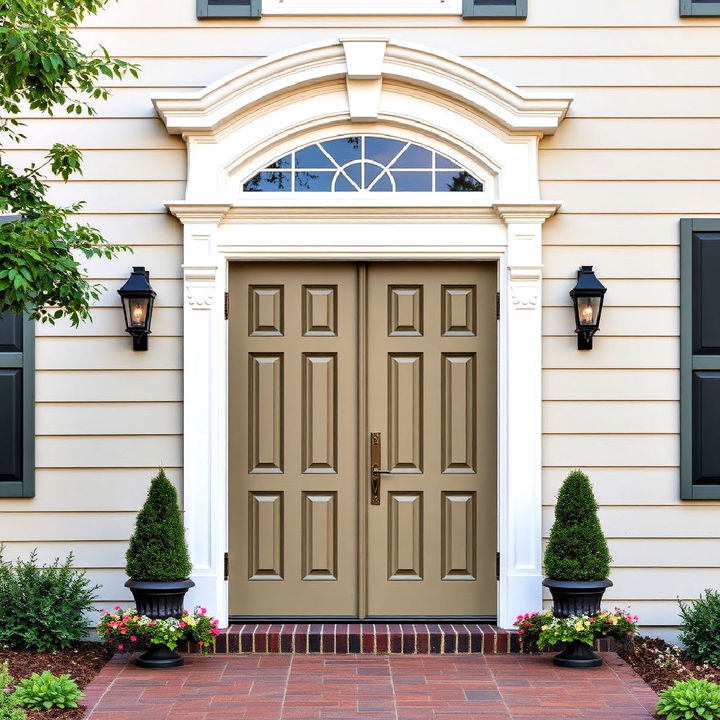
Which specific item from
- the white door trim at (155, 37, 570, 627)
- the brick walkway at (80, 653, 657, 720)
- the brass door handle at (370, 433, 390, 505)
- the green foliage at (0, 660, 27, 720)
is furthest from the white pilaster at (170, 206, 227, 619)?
the green foliage at (0, 660, 27, 720)

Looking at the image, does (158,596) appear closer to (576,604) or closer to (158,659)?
(158,659)

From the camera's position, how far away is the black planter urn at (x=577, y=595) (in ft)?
18.2

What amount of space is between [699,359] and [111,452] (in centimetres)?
363

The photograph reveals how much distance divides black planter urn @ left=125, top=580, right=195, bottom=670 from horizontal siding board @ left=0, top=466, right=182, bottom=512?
71 centimetres

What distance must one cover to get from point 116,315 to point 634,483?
3.32m

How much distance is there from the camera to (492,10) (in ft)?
20.3

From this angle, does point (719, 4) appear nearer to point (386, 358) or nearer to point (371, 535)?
point (386, 358)

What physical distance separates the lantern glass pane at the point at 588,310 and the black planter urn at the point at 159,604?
2.74 m

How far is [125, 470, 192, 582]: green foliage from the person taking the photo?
554 centimetres

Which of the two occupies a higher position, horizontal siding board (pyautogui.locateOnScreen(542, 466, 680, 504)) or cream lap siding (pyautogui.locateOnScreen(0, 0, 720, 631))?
cream lap siding (pyautogui.locateOnScreen(0, 0, 720, 631))

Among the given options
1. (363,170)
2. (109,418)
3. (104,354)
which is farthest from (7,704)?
(363,170)

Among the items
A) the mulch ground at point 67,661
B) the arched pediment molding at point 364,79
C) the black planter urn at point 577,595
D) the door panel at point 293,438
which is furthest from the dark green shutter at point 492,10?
the mulch ground at point 67,661

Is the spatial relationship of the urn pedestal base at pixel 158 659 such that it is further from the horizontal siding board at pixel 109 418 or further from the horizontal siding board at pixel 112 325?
the horizontal siding board at pixel 112 325

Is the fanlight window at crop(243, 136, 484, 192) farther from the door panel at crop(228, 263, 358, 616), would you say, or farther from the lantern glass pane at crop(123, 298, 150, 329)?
the lantern glass pane at crop(123, 298, 150, 329)
